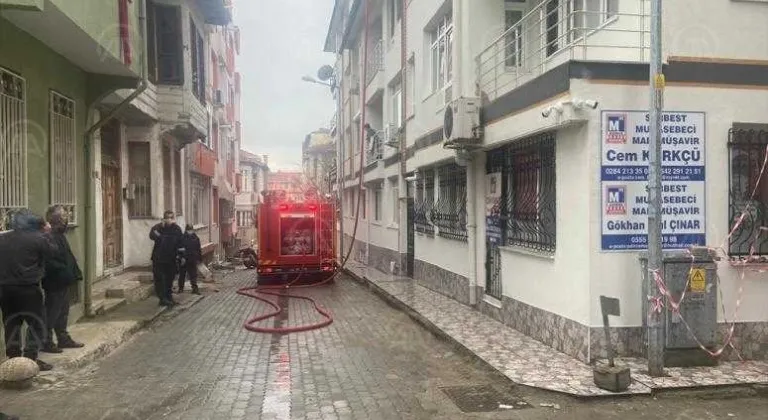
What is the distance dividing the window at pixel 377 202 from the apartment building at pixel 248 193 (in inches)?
612

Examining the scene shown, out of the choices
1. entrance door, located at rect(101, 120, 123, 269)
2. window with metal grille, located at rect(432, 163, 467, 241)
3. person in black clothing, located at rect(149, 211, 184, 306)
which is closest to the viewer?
person in black clothing, located at rect(149, 211, 184, 306)

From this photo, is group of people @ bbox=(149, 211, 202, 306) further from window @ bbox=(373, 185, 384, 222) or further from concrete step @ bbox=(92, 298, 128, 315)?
window @ bbox=(373, 185, 384, 222)

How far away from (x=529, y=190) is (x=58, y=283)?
20.5 feet

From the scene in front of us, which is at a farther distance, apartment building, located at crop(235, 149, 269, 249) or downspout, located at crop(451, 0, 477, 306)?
apartment building, located at crop(235, 149, 269, 249)

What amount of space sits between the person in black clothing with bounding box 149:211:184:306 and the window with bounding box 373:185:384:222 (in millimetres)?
9745

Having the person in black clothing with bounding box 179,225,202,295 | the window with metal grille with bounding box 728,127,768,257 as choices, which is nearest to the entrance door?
the person in black clothing with bounding box 179,225,202,295

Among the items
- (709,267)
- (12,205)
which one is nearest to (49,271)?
(12,205)

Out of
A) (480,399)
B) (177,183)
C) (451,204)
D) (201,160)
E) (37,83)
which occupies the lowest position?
(480,399)

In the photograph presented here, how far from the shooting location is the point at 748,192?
723cm

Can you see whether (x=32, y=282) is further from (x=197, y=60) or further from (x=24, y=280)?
(x=197, y=60)

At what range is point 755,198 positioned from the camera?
23.8 feet

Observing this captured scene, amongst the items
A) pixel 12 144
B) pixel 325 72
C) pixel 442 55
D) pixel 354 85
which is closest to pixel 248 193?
pixel 325 72

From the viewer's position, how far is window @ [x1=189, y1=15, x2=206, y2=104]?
16.1 m

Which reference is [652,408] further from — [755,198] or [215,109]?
[215,109]
